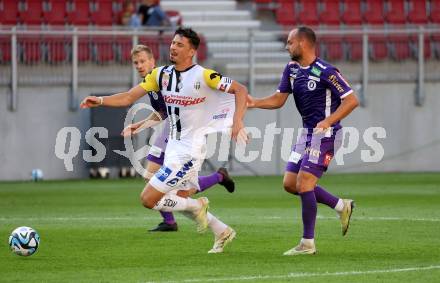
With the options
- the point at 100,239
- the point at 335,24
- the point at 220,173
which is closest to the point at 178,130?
the point at 100,239

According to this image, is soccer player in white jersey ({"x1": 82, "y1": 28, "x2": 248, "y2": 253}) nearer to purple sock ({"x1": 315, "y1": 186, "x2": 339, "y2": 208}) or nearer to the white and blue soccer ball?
purple sock ({"x1": 315, "y1": 186, "x2": 339, "y2": 208})

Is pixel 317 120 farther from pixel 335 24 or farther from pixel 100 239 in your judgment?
pixel 335 24

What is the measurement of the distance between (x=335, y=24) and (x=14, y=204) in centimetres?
1249

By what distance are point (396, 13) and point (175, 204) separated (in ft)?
61.7

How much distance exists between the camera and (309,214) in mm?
11492

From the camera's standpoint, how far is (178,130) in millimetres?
11797

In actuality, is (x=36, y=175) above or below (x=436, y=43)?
below

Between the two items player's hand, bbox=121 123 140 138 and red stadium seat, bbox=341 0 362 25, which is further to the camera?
red stadium seat, bbox=341 0 362 25

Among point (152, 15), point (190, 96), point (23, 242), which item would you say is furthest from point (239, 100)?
point (152, 15)

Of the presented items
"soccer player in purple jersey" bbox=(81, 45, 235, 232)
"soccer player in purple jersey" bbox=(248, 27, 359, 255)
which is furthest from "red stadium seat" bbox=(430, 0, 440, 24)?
"soccer player in purple jersey" bbox=(248, 27, 359, 255)

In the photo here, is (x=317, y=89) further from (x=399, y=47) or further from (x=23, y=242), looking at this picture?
(x=399, y=47)

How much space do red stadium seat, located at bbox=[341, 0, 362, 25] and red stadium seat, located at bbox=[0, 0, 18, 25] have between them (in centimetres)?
823

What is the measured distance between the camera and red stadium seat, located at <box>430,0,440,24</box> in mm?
29266

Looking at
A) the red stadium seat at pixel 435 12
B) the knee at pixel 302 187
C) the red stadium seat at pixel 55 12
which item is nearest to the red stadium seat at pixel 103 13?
the red stadium seat at pixel 55 12
